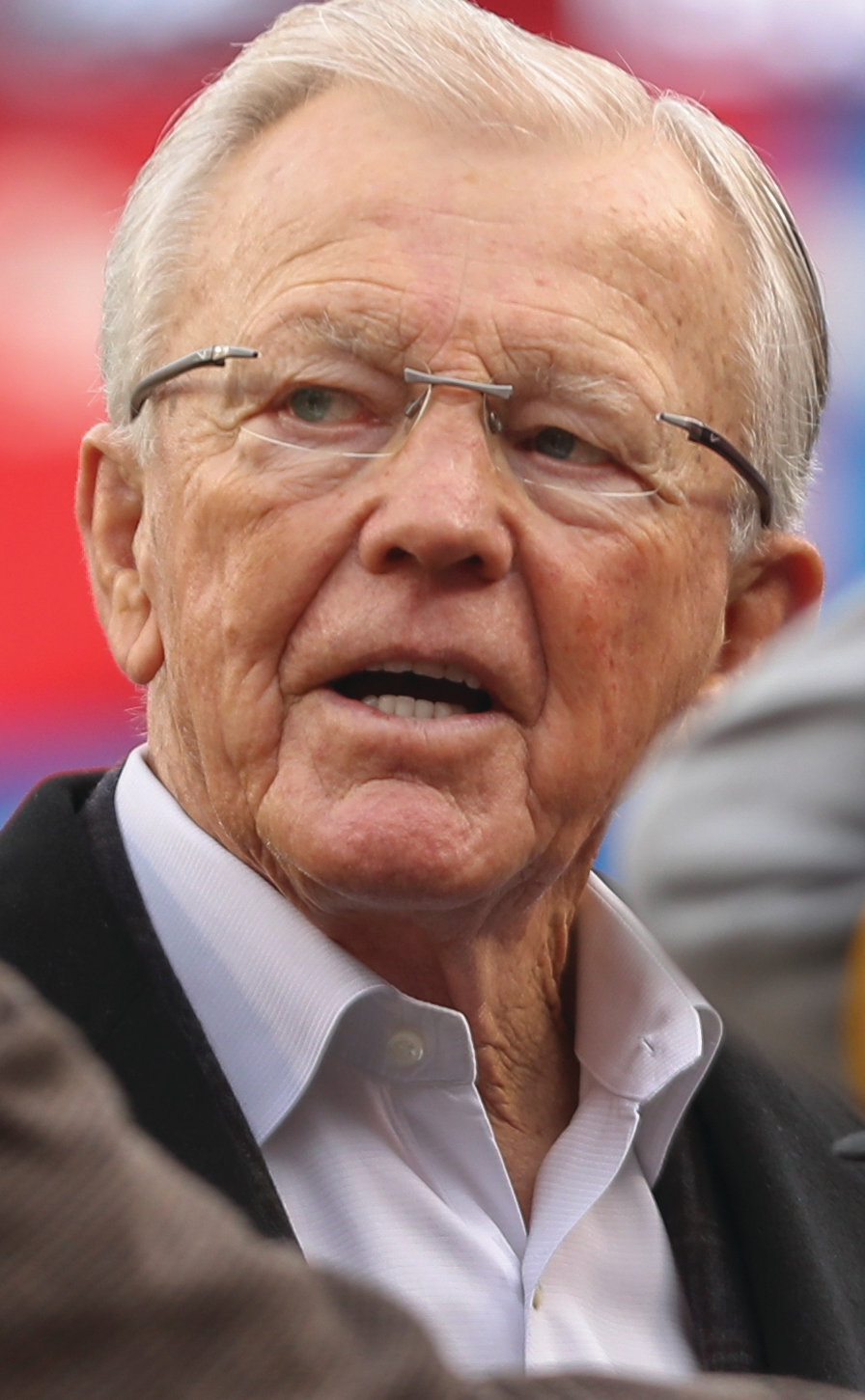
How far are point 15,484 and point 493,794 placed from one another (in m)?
3.20

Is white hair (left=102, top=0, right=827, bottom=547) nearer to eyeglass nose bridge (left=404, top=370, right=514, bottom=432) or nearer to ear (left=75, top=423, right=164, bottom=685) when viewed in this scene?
ear (left=75, top=423, right=164, bottom=685)

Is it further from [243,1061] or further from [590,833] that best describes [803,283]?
[243,1061]

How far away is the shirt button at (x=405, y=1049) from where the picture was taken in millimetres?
2455

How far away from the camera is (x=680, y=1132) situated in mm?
2730

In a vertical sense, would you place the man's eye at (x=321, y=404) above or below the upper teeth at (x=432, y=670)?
above

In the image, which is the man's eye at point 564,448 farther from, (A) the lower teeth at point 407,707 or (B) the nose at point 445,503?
(A) the lower teeth at point 407,707

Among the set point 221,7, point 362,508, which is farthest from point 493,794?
point 221,7

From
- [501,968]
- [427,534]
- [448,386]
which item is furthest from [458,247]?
[501,968]

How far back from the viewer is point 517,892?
2.68m

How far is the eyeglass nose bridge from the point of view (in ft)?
8.34

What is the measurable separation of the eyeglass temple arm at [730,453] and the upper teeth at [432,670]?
0.50m

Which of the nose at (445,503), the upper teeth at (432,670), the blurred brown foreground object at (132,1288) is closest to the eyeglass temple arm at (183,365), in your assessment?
the nose at (445,503)

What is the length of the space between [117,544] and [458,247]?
685 mm

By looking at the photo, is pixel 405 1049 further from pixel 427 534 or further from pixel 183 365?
pixel 183 365
